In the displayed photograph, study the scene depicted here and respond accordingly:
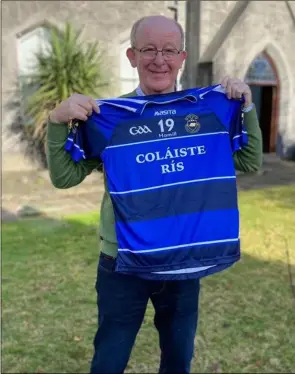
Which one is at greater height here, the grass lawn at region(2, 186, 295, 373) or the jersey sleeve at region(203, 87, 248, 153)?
the jersey sleeve at region(203, 87, 248, 153)

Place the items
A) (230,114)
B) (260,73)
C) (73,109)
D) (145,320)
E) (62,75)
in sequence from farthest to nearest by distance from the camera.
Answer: (260,73), (62,75), (145,320), (230,114), (73,109)

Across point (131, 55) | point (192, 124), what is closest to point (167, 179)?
point (192, 124)

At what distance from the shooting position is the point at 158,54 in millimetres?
1345

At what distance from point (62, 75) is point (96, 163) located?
5.98 m

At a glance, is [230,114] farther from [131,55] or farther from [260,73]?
[260,73]

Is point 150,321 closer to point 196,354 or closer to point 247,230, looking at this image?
point 196,354

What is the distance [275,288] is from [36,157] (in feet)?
21.4

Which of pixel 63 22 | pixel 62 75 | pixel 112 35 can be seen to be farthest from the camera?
pixel 112 35

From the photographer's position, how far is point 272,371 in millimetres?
2217

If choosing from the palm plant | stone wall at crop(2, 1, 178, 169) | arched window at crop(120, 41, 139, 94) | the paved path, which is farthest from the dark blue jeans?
arched window at crop(120, 41, 139, 94)

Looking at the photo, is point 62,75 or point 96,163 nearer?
point 96,163

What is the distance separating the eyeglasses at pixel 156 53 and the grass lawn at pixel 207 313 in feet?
1.84

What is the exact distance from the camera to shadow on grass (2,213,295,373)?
90.6 inches

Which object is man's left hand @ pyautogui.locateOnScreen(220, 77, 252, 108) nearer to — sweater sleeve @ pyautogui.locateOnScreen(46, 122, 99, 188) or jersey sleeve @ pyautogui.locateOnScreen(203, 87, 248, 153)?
jersey sleeve @ pyautogui.locateOnScreen(203, 87, 248, 153)
